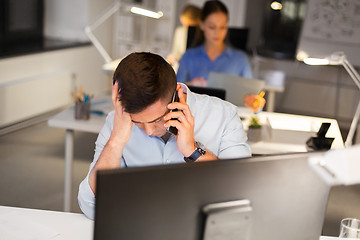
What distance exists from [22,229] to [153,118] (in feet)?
1.84

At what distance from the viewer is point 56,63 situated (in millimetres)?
5633

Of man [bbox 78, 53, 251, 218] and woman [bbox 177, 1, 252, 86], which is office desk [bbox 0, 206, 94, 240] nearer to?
man [bbox 78, 53, 251, 218]

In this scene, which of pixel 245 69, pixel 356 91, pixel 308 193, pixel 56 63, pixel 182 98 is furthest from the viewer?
pixel 356 91

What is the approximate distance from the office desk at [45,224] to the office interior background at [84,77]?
177 centimetres

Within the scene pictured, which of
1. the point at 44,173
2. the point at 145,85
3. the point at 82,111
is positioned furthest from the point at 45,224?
the point at 44,173

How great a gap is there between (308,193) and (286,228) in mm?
94

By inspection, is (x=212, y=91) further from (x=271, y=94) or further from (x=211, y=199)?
(x=271, y=94)

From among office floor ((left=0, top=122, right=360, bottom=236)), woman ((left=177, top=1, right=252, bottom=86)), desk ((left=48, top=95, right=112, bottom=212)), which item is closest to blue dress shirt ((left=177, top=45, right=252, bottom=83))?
woman ((left=177, top=1, right=252, bottom=86))

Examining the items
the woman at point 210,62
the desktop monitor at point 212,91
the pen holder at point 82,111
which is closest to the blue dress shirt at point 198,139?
the desktop monitor at point 212,91

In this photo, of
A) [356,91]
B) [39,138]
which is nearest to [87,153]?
[39,138]

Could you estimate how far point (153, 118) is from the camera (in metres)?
1.52

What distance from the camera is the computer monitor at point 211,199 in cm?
97

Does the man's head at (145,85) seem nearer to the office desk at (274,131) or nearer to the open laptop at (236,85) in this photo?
the office desk at (274,131)

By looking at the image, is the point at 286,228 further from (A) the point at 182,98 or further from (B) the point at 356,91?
(B) the point at 356,91
